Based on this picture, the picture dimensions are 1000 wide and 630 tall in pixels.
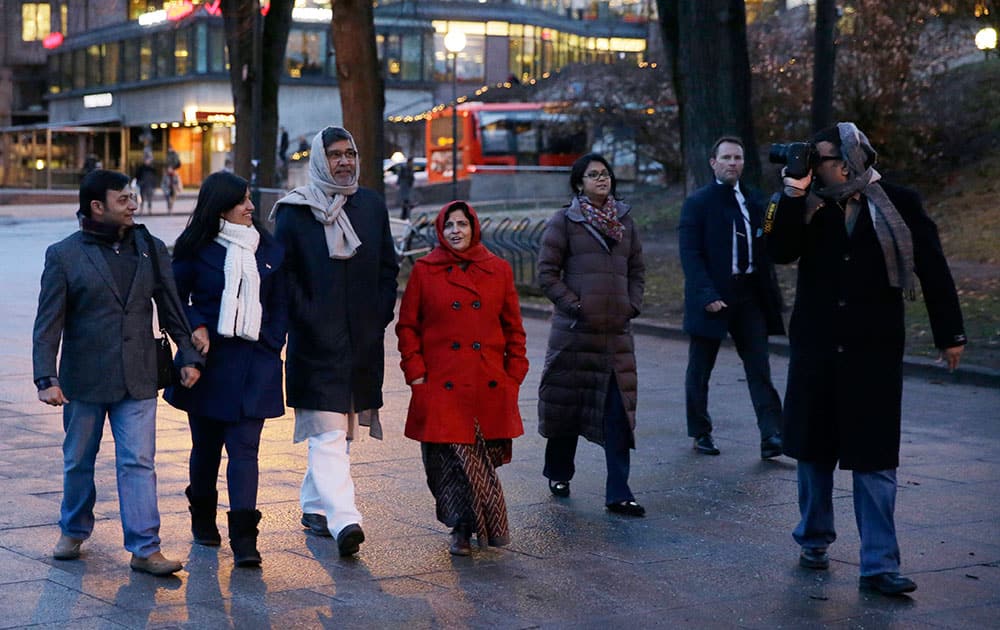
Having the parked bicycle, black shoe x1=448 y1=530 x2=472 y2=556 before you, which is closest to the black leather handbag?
black shoe x1=448 y1=530 x2=472 y2=556

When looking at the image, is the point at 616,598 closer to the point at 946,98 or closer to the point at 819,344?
the point at 819,344

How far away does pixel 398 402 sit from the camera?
473 inches

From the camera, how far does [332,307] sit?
720 cm

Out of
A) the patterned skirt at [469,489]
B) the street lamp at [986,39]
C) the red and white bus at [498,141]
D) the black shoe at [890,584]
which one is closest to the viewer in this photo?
the black shoe at [890,584]

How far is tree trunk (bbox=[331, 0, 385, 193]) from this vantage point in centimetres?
2153

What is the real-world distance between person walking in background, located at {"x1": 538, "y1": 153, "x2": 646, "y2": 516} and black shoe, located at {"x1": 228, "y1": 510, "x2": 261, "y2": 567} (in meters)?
2.03

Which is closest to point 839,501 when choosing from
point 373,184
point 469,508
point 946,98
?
point 469,508

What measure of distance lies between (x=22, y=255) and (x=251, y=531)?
2216 centimetres

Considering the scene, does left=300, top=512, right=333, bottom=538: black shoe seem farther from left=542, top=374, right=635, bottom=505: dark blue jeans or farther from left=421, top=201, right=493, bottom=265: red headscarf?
left=542, top=374, right=635, bottom=505: dark blue jeans

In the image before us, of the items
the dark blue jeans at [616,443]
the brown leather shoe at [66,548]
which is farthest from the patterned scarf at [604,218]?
the brown leather shoe at [66,548]

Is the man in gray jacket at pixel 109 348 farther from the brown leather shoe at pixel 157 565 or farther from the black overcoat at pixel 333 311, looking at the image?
the black overcoat at pixel 333 311

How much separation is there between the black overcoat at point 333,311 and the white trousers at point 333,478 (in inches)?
6.2

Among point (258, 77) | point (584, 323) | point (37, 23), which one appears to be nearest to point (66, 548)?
point (584, 323)

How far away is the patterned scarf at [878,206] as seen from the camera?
6.72 m
